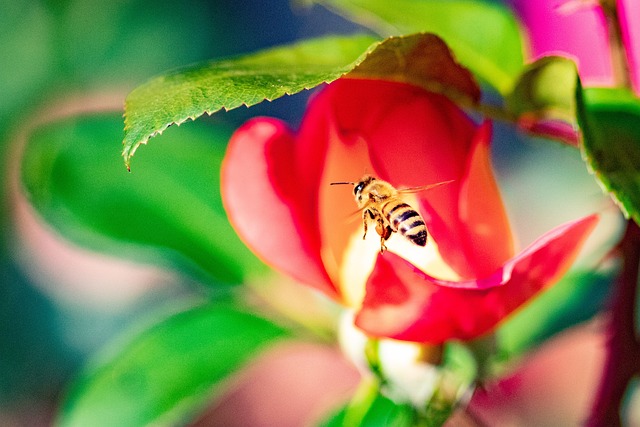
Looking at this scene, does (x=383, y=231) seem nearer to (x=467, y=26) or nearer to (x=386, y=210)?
(x=386, y=210)

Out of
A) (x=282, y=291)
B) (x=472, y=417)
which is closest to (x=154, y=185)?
(x=282, y=291)

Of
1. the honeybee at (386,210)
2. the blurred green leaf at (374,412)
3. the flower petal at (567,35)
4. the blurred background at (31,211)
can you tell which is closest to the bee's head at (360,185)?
the honeybee at (386,210)

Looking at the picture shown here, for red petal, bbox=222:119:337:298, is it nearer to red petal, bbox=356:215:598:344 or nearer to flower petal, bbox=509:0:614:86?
red petal, bbox=356:215:598:344

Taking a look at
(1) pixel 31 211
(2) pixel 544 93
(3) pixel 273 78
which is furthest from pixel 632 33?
(1) pixel 31 211

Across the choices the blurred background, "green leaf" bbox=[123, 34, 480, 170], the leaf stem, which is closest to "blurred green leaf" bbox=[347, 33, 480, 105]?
"green leaf" bbox=[123, 34, 480, 170]

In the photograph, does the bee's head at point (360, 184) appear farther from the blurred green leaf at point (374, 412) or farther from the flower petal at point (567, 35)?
the flower petal at point (567, 35)
